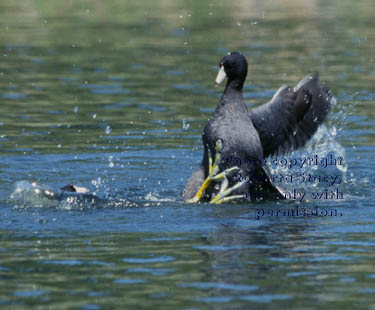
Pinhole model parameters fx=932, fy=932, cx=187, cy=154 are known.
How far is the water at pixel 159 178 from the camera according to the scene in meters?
6.21

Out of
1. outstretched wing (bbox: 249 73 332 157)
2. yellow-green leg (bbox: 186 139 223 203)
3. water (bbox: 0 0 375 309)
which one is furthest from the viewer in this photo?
outstretched wing (bbox: 249 73 332 157)

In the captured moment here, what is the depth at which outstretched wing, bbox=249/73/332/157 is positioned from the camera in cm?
938

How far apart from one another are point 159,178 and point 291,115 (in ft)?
5.33

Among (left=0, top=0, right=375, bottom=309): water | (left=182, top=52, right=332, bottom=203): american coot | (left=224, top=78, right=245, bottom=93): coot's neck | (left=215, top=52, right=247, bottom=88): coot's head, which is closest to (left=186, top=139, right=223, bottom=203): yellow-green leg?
(left=182, top=52, right=332, bottom=203): american coot

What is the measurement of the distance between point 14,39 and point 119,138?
1004cm

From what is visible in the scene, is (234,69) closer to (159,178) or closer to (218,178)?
(218,178)

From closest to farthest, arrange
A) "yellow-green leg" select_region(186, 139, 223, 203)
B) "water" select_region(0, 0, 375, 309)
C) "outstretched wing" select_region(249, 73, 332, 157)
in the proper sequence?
"water" select_region(0, 0, 375, 309)
"yellow-green leg" select_region(186, 139, 223, 203)
"outstretched wing" select_region(249, 73, 332, 157)

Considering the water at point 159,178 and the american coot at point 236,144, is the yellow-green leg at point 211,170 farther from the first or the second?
the water at point 159,178

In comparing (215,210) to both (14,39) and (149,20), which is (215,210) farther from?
(149,20)

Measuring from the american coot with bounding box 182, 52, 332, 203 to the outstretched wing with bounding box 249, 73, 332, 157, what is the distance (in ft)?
0.03

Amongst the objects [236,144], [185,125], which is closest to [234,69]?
[236,144]

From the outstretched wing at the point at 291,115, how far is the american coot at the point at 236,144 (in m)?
0.01

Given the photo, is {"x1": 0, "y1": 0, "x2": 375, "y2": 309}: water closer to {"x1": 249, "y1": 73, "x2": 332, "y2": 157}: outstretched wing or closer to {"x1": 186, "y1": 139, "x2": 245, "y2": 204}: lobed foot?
{"x1": 186, "y1": 139, "x2": 245, "y2": 204}: lobed foot

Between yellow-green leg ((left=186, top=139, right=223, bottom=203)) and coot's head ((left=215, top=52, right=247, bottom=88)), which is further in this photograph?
coot's head ((left=215, top=52, right=247, bottom=88))
